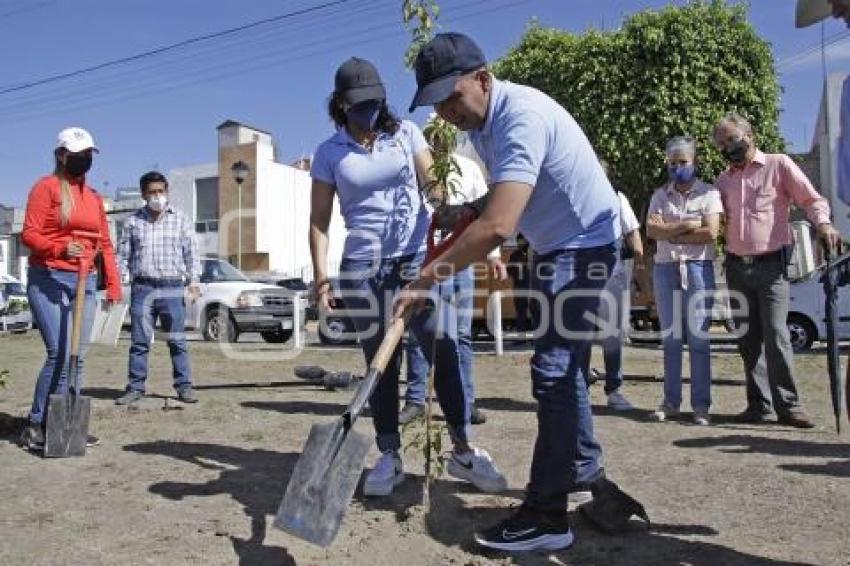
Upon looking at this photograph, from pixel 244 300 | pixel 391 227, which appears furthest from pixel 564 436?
pixel 244 300

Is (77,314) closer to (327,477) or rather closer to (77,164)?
(77,164)

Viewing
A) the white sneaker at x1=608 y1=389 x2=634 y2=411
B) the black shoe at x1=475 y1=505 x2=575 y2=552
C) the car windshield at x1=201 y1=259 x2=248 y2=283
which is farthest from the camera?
the car windshield at x1=201 y1=259 x2=248 y2=283

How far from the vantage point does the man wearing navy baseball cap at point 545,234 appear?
110 inches

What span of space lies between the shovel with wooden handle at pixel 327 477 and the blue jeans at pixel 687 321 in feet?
10.2

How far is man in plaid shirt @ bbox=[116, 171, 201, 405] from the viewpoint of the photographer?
676 cm

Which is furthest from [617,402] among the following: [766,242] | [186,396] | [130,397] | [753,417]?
[130,397]

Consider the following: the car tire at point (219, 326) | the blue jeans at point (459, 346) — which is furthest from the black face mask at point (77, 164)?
the car tire at point (219, 326)

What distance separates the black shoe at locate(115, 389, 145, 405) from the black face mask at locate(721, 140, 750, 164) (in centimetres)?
480

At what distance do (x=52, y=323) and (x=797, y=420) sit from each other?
4596 millimetres

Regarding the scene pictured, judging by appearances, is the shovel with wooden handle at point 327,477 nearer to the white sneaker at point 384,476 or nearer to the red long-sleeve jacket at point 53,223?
the white sneaker at point 384,476

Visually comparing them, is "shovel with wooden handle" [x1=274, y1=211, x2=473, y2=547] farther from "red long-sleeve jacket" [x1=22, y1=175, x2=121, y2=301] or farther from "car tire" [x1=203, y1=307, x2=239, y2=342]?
"car tire" [x1=203, y1=307, x2=239, y2=342]

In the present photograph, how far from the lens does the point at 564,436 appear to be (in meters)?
2.97

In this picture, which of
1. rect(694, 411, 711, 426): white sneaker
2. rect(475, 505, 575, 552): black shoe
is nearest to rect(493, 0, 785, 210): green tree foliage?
rect(694, 411, 711, 426): white sneaker

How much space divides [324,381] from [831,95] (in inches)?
924
